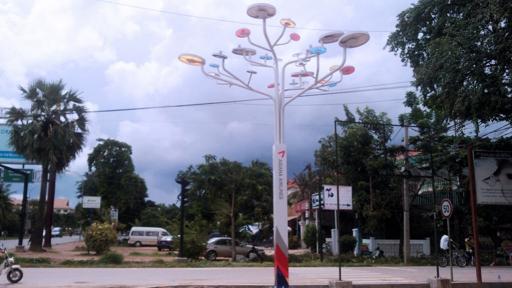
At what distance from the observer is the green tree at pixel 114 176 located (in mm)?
71938

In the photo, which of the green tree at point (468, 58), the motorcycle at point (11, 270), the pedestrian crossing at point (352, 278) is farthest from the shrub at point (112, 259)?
the green tree at point (468, 58)

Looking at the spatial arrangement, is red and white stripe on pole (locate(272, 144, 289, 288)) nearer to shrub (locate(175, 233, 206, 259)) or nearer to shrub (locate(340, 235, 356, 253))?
shrub (locate(175, 233, 206, 259))

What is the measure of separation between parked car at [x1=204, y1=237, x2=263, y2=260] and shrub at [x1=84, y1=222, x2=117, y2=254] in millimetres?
6262

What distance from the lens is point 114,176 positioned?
7288cm

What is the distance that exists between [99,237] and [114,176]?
40477 millimetres

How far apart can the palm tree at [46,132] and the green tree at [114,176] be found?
36082 millimetres

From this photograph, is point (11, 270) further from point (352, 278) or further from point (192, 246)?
point (192, 246)

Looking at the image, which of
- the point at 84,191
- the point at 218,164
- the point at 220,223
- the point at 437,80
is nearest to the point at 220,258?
the point at 220,223

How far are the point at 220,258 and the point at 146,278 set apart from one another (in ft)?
48.6

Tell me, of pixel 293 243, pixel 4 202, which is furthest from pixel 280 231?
pixel 4 202

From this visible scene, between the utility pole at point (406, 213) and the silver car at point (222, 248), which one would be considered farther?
the silver car at point (222, 248)

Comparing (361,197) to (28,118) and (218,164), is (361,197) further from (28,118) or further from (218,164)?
(28,118)

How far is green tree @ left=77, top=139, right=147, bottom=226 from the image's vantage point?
236 feet

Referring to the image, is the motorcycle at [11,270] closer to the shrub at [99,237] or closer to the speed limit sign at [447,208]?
the speed limit sign at [447,208]
